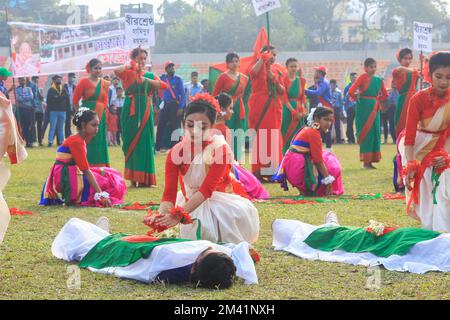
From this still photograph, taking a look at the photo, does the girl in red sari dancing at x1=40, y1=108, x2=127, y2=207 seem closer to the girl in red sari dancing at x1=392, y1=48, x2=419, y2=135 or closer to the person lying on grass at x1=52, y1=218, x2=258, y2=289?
the person lying on grass at x1=52, y1=218, x2=258, y2=289

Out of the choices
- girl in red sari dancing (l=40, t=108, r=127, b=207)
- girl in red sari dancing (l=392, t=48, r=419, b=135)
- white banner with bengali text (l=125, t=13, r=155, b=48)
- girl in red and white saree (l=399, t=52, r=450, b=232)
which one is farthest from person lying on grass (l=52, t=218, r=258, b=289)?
girl in red sari dancing (l=392, t=48, r=419, b=135)

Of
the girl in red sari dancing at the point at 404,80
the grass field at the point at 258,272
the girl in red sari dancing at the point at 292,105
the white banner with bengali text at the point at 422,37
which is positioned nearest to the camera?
the grass field at the point at 258,272

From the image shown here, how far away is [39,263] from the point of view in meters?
6.32

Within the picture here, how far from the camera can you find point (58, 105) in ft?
67.7

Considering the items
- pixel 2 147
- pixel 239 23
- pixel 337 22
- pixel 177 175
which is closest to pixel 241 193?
pixel 177 175

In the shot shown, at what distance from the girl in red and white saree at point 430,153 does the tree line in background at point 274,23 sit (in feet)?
161

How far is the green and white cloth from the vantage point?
233 inches

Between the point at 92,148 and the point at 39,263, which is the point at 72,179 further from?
the point at 39,263

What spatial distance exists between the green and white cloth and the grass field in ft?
0.37

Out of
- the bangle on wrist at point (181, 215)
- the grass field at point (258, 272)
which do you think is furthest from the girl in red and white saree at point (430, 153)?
the bangle on wrist at point (181, 215)

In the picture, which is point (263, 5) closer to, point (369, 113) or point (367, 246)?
point (369, 113)

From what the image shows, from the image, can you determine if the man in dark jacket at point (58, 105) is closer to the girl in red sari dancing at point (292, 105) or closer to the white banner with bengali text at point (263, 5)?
the girl in red sari dancing at point (292, 105)

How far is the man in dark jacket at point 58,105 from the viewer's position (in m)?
20.6
